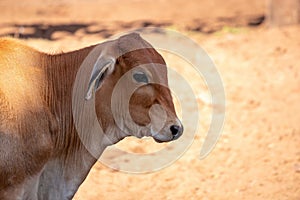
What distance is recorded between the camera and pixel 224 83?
28.6 ft

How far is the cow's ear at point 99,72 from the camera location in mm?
4914

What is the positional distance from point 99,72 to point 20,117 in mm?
577

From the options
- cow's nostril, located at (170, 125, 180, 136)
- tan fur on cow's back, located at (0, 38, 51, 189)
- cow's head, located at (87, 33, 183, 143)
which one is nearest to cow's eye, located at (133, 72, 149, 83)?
cow's head, located at (87, 33, 183, 143)

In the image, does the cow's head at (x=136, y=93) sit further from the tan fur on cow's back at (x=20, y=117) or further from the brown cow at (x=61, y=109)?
the tan fur on cow's back at (x=20, y=117)

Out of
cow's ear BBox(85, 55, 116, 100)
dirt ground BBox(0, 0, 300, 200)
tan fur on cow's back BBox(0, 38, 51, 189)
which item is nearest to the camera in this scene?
tan fur on cow's back BBox(0, 38, 51, 189)

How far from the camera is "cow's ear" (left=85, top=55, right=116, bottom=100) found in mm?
4914

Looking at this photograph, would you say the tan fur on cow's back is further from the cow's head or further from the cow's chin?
the cow's chin

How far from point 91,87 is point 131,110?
0.33 m

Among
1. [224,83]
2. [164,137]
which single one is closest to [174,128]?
[164,137]

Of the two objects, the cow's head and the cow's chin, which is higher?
the cow's head

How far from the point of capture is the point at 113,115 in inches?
200

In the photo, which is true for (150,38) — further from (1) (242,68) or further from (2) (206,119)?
(2) (206,119)

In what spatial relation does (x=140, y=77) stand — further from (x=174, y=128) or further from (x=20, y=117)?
(x=20, y=117)

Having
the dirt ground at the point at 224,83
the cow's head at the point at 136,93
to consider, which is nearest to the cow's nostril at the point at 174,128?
the cow's head at the point at 136,93
